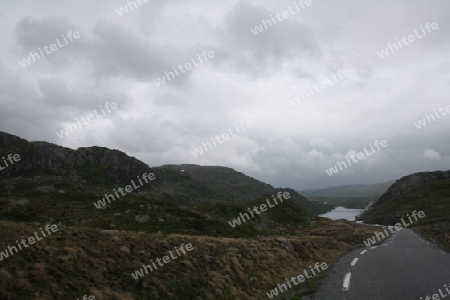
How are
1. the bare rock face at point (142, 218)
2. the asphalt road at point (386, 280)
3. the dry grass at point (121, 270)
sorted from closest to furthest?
the dry grass at point (121, 270)
the asphalt road at point (386, 280)
the bare rock face at point (142, 218)

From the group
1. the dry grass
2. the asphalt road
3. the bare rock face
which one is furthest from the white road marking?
the bare rock face

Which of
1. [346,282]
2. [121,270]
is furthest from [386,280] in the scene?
[121,270]

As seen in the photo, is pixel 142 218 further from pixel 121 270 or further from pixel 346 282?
pixel 346 282

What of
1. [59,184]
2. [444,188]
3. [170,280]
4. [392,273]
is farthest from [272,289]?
[444,188]

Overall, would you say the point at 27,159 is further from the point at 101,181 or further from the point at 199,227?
the point at 199,227

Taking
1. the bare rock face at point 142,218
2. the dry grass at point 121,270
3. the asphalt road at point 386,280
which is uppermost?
the bare rock face at point 142,218

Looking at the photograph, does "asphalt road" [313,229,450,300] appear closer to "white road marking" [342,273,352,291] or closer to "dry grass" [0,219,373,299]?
"white road marking" [342,273,352,291]

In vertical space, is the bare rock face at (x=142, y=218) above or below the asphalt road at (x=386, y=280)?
above

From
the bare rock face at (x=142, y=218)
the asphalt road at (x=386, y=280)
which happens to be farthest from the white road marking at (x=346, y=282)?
the bare rock face at (x=142, y=218)

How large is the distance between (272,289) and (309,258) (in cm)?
1007

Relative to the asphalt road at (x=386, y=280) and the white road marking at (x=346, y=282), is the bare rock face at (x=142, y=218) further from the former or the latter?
the white road marking at (x=346, y=282)

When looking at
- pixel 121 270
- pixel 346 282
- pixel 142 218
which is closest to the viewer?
pixel 121 270

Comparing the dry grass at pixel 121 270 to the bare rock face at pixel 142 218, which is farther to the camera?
the bare rock face at pixel 142 218

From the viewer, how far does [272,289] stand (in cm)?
1575
